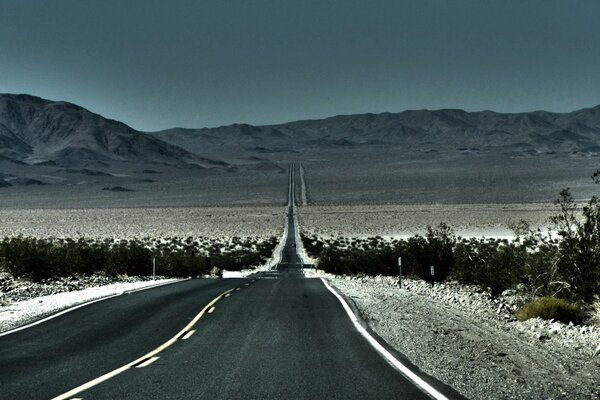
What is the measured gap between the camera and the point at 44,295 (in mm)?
21266

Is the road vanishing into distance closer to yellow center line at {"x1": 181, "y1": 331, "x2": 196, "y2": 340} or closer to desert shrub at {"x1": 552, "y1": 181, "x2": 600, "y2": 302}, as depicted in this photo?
yellow center line at {"x1": 181, "y1": 331, "x2": 196, "y2": 340}

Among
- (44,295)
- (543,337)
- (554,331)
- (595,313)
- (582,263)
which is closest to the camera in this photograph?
(543,337)

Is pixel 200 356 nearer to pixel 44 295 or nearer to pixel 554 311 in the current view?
pixel 554 311

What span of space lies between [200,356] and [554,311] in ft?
24.4

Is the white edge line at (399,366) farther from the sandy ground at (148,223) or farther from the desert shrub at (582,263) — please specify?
the sandy ground at (148,223)

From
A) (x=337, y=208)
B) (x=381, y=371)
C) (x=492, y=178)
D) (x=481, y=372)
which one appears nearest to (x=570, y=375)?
(x=481, y=372)

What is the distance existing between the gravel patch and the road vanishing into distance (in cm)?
80

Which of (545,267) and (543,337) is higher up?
(545,267)

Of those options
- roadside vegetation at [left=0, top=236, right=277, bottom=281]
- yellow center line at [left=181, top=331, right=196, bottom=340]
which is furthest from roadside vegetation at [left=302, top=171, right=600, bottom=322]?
roadside vegetation at [left=0, top=236, right=277, bottom=281]

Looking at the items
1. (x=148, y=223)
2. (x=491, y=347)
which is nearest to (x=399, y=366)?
(x=491, y=347)

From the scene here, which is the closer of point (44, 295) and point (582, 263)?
point (582, 263)

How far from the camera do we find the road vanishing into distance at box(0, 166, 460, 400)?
7.89 metres

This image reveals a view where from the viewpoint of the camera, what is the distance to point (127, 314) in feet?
51.4

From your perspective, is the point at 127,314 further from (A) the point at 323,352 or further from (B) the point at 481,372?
(B) the point at 481,372
